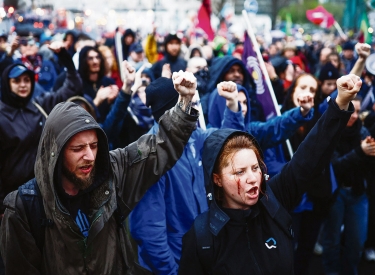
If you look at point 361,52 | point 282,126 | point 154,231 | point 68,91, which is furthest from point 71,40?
point 154,231

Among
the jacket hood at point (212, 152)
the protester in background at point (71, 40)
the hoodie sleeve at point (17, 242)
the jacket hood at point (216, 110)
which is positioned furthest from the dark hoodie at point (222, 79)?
the protester in background at point (71, 40)

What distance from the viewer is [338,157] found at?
4.73 meters

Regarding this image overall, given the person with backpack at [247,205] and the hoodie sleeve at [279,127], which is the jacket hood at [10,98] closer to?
the hoodie sleeve at [279,127]

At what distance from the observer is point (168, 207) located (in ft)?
10.3

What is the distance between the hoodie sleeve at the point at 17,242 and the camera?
248 centimetres

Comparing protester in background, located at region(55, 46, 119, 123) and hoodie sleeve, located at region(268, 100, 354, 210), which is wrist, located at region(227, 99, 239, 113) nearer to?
hoodie sleeve, located at region(268, 100, 354, 210)

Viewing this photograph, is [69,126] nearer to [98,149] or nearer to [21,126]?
[98,149]

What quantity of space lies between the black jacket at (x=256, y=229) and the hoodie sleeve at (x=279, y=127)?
53.8 inches

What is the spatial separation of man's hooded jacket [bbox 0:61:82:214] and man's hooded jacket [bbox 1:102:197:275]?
1730 millimetres

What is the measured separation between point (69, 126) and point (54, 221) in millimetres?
459

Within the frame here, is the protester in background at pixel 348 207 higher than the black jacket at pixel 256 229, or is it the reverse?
the black jacket at pixel 256 229

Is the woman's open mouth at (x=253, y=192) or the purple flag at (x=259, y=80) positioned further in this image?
the purple flag at (x=259, y=80)

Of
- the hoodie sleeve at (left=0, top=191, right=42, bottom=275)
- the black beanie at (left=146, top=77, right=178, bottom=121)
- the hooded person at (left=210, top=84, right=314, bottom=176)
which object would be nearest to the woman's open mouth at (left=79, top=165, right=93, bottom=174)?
the hoodie sleeve at (left=0, top=191, right=42, bottom=275)

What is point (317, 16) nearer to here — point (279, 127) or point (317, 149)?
point (279, 127)
